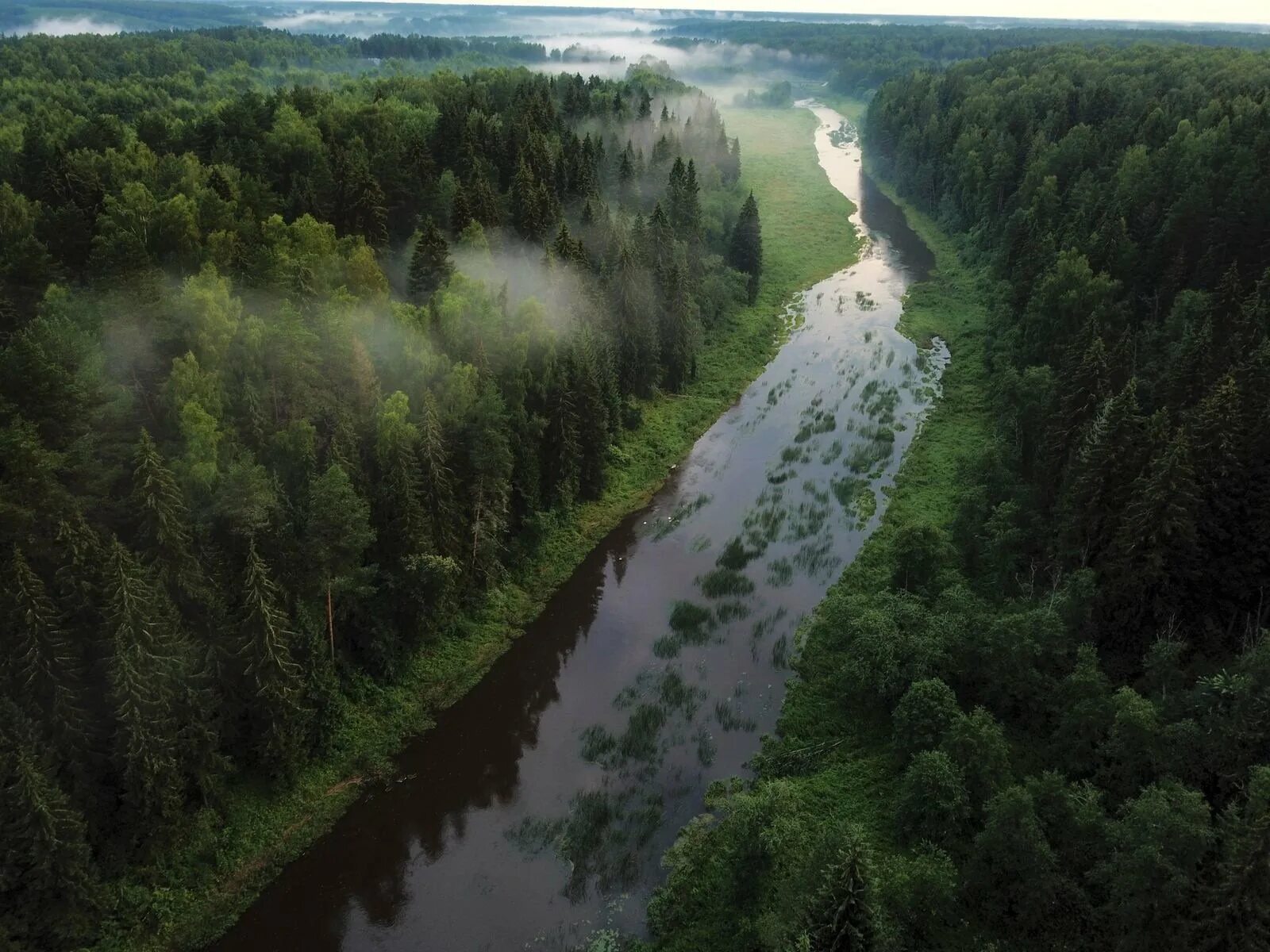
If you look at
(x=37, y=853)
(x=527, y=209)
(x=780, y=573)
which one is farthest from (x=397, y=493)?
(x=527, y=209)

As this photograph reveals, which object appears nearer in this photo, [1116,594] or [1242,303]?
[1116,594]

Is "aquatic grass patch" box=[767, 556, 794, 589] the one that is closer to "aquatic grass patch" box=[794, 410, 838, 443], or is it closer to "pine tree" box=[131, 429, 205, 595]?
"aquatic grass patch" box=[794, 410, 838, 443]

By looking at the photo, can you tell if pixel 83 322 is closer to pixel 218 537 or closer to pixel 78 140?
pixel 218 537

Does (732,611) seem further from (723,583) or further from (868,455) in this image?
(868,455)

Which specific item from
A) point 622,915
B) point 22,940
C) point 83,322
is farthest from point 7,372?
point 622,915

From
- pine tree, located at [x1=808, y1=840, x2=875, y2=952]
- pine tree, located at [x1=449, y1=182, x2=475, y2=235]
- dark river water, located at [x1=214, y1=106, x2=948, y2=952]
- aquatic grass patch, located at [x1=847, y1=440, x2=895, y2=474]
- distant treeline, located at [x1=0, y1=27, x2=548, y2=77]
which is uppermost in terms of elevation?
distant treeline, located at [x1=0, y1=27, x2=548, y2=77]

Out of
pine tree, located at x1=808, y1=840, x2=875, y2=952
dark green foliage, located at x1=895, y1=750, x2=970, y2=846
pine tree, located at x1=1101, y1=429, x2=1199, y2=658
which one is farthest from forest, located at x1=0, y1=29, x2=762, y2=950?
pine tree, located at x1=1101, y1=429, x2=1199, y2=658

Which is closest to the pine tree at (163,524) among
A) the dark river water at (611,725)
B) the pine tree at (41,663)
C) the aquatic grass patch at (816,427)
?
the pine tree at (41,663)
